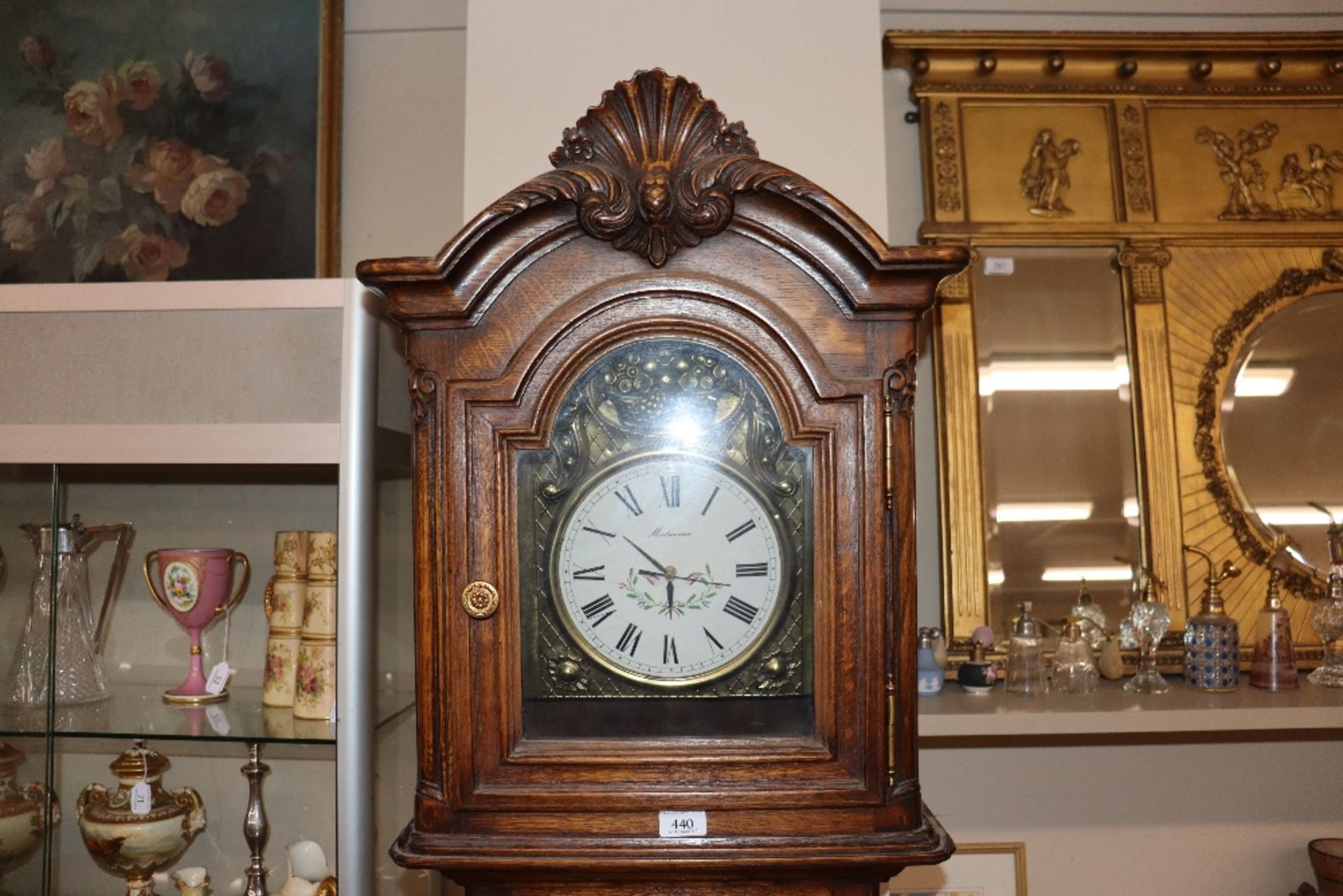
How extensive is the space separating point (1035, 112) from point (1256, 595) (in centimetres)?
96

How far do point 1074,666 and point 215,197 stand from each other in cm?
177

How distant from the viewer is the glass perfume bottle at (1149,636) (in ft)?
5.78

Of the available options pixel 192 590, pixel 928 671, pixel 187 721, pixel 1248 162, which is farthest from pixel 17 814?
pixel 1248 162

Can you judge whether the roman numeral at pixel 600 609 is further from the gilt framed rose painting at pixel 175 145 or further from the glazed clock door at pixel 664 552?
the gilt framed rose painting at pixel 175 145

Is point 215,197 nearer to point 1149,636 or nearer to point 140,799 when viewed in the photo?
point 140,799

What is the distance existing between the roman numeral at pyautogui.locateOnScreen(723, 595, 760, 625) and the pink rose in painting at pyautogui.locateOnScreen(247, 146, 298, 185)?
1313 millimetres

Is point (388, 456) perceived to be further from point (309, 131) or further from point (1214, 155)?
point (1214, 155)

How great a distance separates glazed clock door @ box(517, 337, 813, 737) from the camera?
48.9 inches

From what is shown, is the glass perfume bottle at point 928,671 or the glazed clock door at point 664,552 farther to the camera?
the glass perfume bottle at point 928,671

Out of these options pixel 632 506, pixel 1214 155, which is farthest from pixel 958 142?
pixel 632 506

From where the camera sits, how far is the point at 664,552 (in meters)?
1.25

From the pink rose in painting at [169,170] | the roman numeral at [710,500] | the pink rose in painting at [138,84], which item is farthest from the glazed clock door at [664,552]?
the pink rose in painting at [138,84]

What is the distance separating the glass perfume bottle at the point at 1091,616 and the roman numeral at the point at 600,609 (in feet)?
3.15

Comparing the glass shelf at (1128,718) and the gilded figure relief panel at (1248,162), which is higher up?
the gilded figure relief panel at (1248,162)
